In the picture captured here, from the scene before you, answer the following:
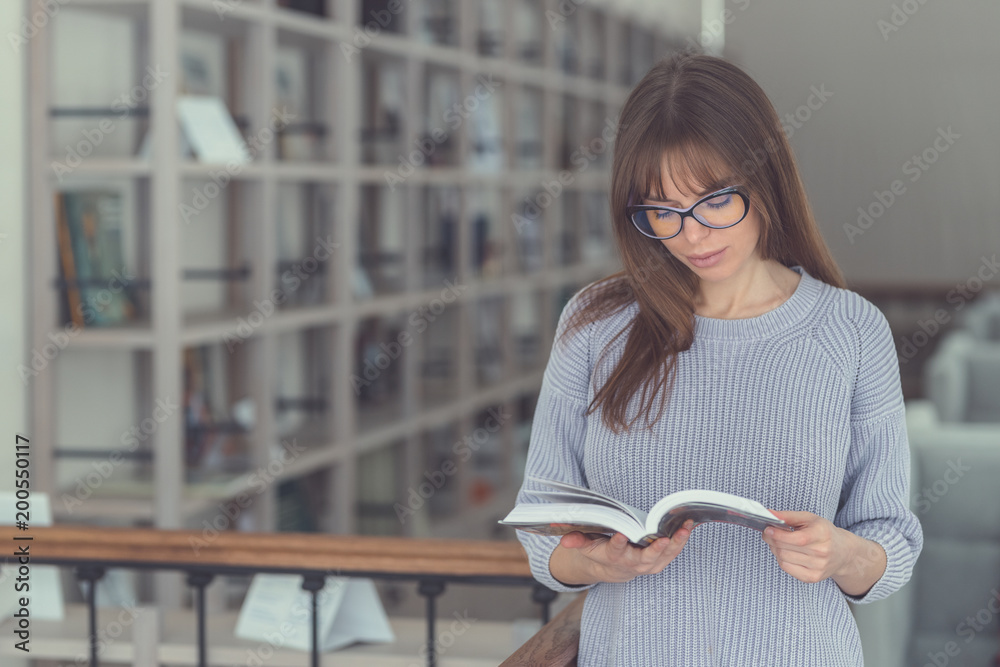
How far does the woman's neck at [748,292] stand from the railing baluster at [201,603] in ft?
2.70

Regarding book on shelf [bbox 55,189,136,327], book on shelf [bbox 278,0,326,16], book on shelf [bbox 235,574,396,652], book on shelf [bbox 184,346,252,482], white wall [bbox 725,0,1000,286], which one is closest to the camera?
book on shelf [bbox 235,574,396,652]

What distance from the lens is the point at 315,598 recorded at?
5.05 ft

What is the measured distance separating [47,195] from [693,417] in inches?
63.9

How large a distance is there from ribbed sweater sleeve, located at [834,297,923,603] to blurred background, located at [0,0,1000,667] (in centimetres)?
22

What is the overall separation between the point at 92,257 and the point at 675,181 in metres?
1.64

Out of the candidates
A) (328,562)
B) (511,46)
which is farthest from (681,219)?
(511,46)

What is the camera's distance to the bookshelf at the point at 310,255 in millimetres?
2283

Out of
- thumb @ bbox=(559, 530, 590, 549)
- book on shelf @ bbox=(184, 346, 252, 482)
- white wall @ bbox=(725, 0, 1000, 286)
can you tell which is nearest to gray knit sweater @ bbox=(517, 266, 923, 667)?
thumb @ bbox=(559, 530, 590, 549)

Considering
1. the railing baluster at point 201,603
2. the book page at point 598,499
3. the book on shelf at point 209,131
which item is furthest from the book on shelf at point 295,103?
the book page at point 598,499

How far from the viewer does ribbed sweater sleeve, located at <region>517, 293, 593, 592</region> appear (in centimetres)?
118

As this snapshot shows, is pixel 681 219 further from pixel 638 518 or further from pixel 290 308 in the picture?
pixel 290 308

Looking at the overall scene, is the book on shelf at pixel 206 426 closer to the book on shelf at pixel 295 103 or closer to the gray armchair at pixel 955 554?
the book on shelf at pixel 295 103

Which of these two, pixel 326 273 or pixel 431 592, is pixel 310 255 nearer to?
pixel 326 273

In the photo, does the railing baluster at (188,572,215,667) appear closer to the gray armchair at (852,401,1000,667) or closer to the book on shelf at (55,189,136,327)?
the book on shelf at (55,189,136,327)
